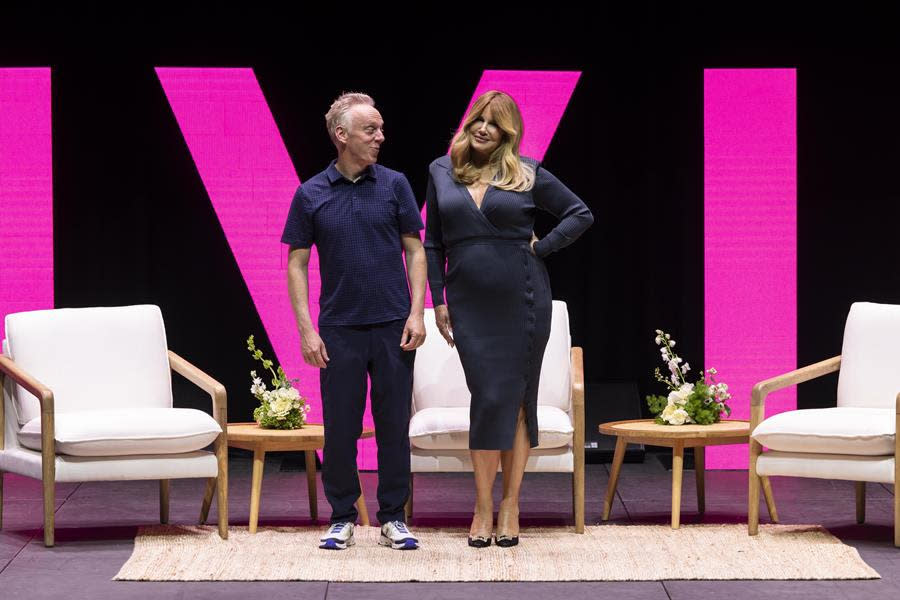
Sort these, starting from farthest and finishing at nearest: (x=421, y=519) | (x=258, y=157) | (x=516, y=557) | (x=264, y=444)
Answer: (x=258, y=157) → (x=421, y=519) → (x=264, y=444) → (x=516, y=557)

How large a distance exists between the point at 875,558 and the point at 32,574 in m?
2.87

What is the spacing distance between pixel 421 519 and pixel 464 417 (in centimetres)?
62

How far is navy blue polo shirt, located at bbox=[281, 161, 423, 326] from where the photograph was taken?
179 inches

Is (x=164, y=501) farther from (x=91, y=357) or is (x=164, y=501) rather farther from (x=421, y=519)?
(x=421, y=519)

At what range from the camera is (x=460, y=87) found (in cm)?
690

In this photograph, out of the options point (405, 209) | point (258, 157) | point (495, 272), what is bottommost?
point (495, 272)

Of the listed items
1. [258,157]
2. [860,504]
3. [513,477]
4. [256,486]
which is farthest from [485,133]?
[258,157]

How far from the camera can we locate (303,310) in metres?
4.63

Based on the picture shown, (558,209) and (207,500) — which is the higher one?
(558,209)

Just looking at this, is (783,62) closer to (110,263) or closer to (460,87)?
(460,87)

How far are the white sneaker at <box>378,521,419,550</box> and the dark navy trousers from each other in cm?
4

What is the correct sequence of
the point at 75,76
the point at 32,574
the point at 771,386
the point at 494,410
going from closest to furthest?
the point at 32,574 → the point at 494,410 → the point at 771,386 → the point at 75,76

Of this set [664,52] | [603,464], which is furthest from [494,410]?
[664,52]

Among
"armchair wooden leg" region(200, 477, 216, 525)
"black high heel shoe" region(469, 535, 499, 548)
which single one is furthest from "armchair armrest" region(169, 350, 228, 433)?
"black high heel shoe" region(469, 535, 499, 548)
